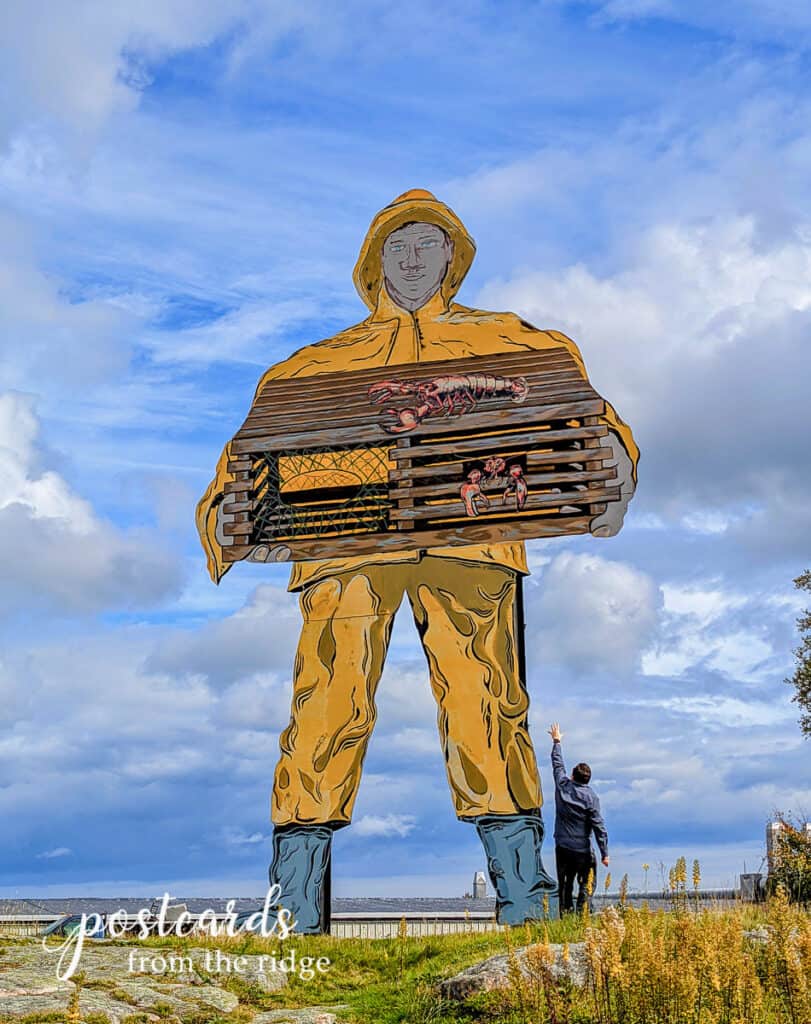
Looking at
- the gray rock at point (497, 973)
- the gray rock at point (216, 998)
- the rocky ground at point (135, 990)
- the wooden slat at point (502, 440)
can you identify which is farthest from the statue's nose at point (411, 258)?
the gray rock at point (216, 998)

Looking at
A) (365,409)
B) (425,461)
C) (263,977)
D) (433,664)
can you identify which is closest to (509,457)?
(425,461)

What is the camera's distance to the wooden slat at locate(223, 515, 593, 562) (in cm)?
1136

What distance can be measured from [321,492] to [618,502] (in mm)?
2669

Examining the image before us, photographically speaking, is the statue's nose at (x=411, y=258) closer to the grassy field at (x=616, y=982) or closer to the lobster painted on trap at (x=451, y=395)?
the lobster painted on trap at (x=451, y=395)

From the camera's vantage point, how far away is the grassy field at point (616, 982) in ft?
20.7

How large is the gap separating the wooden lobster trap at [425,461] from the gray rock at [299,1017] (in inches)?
169

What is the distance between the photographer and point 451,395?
11.9 metres

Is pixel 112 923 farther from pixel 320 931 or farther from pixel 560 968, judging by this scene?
pixel 560 968

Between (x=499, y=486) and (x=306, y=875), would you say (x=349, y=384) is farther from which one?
(x=306, y=875)

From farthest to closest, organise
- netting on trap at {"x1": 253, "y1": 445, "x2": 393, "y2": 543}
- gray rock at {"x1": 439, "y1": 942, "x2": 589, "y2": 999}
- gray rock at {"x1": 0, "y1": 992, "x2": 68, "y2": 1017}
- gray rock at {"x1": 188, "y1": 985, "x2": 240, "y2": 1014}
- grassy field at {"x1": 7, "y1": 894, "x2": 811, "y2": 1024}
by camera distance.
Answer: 1. netting on trap at {"x1": 253, "y1": 445, "x2": 393, "y2": 543}
2. gray rock at {"x1": 188, "y1": 985, "x2": 240, "y2": 1014}
3. gray rock at {"x1": 439, "y1": 942, "x2": 589, "y2": 999}
4. gray rock at {"x1": 0, "y1": 992, "x2": 68, "y2": 1017}
5. grassy field at {"x1": 7, "y1": 894, "x2": 811, "y2": 1024}

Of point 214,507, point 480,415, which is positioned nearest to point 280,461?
point 214,507

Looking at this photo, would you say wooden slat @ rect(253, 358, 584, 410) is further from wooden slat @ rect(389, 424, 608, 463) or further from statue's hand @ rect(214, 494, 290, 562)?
statue's hand @ rect(214, 494, 290, 562)

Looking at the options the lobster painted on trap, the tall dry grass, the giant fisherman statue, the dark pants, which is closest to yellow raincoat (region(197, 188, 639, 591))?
the giant fisherman statue

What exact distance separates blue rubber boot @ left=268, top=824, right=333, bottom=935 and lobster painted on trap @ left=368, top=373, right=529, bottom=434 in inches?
143
